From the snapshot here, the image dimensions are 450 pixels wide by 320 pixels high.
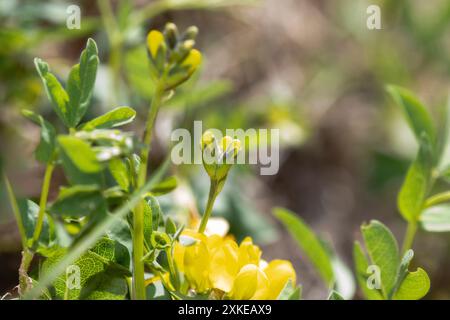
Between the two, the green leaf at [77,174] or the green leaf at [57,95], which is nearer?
the green leaf at [77,174]

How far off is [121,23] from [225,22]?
105cm

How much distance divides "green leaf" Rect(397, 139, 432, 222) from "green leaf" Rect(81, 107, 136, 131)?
1.49 ft

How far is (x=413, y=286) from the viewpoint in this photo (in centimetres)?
82

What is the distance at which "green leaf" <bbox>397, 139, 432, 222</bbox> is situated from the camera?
1.03m

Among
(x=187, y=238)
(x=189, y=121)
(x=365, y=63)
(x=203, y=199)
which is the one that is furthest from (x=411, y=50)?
(x=187, y=238)

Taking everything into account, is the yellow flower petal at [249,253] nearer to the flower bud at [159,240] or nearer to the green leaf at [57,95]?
the flower bud at [159,240]

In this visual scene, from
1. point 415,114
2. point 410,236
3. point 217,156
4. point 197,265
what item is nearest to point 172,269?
point 197,265

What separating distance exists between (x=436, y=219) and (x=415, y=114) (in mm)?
182

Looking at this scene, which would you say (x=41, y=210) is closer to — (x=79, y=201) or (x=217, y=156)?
(x=79, y=201)

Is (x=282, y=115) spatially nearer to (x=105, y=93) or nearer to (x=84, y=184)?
(x=105, y=93)

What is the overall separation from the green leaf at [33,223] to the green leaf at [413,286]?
0.41m

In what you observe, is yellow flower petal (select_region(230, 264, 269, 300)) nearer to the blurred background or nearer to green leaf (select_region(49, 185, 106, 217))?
green leaf (select_region(49, 185, 106, 217))

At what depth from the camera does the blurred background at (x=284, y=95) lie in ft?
5.43

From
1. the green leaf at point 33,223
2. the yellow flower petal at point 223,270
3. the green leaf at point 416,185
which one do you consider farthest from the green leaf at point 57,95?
the green leaf at point 416,185
